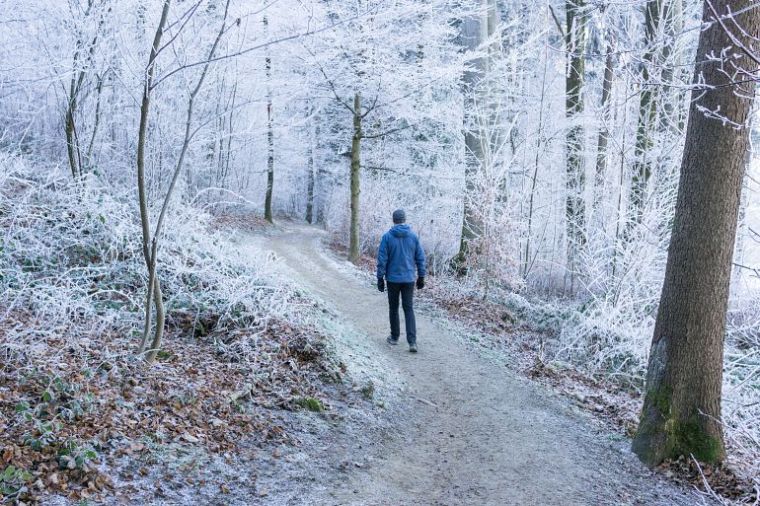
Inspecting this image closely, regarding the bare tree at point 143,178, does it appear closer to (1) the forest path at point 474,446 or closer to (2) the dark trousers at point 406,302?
(1) the forest path at point 474,446

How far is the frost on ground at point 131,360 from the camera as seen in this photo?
12.9 ft

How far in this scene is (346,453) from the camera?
5.21 m

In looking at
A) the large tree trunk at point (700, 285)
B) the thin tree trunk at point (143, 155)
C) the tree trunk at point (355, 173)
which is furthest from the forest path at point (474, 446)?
the tree trunk at point (355, 173)

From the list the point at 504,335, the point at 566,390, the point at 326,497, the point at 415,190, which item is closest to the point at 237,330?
the point at 326,497

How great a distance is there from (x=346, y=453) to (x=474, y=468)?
1220 mm

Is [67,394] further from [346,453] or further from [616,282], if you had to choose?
[616,282]

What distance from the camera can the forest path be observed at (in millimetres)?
4742

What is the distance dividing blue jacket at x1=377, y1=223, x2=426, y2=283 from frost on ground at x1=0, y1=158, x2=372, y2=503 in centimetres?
131

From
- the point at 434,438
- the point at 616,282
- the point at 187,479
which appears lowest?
the point at 434,438

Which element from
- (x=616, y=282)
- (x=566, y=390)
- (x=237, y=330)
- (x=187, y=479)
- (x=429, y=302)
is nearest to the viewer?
(x=187, y=479)

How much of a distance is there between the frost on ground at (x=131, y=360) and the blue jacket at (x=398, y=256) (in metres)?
1.31

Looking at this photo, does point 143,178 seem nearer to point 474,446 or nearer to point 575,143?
point 474,446

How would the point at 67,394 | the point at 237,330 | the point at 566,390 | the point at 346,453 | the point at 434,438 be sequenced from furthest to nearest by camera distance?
1. the point at 566,390
2. the point at 237,330
3. the point at 434,438
4. the point at 346,453
5. the point at 67,394

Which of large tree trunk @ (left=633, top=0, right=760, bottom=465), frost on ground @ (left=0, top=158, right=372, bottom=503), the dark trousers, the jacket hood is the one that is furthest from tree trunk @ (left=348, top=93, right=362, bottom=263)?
large tree trunk @ (left=633, top=0, right=760, bottom=465)
